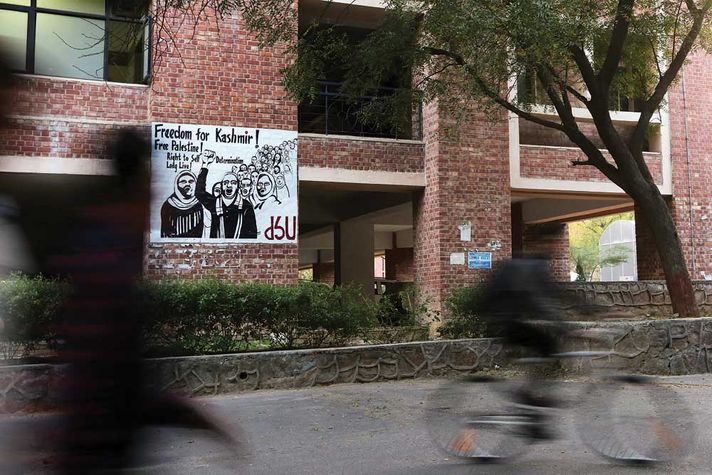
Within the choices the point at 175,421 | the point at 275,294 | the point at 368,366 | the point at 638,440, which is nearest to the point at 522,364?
the point at 638,440

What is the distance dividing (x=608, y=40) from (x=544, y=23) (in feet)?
11.8

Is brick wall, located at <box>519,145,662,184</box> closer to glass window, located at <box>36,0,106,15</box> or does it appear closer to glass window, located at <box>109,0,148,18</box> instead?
glass window, located at <box>109,0,148,18</box>

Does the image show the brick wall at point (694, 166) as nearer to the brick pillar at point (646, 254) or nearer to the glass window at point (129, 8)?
the brick pillar at point (646, 254)

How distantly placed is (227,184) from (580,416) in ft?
27.4

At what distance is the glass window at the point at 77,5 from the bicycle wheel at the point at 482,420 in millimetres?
10344

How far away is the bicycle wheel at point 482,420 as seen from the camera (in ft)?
15.2

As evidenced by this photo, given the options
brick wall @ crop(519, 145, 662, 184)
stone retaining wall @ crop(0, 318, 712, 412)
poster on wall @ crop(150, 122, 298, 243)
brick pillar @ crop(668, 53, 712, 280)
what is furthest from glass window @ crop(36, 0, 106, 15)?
brick pillar @ crop(668, 53, 712, 280)

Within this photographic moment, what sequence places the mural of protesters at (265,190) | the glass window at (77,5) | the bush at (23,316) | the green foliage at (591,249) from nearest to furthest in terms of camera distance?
the bush at (23,316), the glass window at (77,5), the mural of protesters at (265,190), the green foliage at (591,249)

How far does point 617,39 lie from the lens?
32.1 ft

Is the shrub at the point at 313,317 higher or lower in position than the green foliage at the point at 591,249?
lower

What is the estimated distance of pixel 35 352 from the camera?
769 cm

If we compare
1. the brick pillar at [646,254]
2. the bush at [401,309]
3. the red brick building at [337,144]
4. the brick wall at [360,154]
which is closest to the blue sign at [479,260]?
the red brick building at [337,144]

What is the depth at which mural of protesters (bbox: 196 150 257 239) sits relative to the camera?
11750 mm

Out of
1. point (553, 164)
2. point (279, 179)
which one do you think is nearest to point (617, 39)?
point (553, 164)
